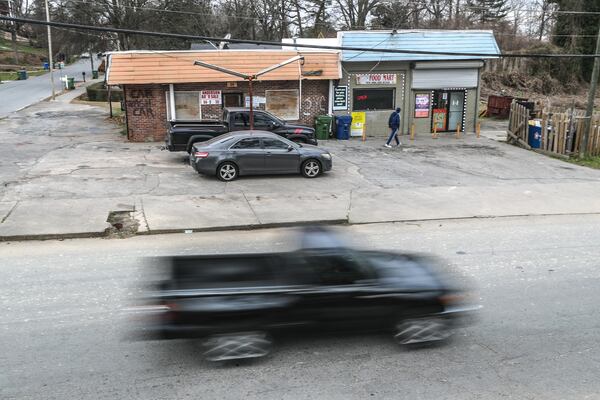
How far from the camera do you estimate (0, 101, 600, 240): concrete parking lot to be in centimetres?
1192

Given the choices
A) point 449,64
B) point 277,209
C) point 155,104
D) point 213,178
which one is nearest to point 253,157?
point 213,178

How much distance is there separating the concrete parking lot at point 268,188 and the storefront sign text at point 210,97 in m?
3.39

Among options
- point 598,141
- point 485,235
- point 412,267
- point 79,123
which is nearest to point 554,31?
point 598,141

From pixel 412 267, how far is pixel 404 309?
81 centimetres

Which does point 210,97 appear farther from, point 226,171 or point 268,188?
point 268,188

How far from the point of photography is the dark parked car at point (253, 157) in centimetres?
1524

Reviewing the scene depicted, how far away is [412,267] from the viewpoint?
659cm

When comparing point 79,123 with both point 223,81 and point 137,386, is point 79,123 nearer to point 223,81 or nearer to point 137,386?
point 223,81

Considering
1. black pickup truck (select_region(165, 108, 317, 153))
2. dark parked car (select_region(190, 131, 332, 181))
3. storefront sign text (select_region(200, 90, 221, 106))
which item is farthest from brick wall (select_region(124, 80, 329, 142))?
dark parked car (select_region(190, 131, 332, 181))

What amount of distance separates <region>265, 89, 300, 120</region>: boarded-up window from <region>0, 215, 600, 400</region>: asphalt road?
15.4m

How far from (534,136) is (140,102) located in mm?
16619

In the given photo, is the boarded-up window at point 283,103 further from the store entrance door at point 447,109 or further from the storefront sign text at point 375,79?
the store entrance door at point 447,109

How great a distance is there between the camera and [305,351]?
600 cm

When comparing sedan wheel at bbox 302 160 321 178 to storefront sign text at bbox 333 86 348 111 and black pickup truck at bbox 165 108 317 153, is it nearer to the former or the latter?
black pickup truck at bbox 165 108 317 153
